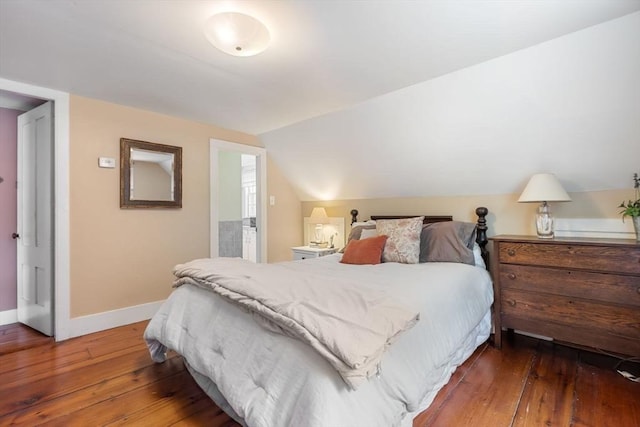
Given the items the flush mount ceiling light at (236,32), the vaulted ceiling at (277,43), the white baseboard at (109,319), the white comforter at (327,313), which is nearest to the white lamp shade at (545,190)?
the vaulted ceiling at (277,43)

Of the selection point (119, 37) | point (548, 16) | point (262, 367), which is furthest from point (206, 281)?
point (548, 16)

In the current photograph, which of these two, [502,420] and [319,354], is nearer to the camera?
[319,354]

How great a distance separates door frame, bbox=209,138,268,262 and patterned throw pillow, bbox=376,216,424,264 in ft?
6.18

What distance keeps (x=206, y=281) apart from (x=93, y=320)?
1751mm

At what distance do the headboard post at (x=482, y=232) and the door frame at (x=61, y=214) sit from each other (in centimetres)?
366

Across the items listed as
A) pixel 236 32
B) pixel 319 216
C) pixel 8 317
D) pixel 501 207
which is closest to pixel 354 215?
pixel 319 216

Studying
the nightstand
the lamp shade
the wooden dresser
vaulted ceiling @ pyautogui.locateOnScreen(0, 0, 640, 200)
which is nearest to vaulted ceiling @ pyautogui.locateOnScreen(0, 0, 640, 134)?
vaulted ceiling @ pyautogui.locateOnScreen(0, 0, 640, 200)

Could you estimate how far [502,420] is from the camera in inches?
62.6

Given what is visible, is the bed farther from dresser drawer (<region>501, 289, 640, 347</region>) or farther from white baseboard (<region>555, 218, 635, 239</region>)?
white baseboard (<region>555, 218, 635, 239</region>)

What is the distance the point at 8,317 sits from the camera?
3.11m

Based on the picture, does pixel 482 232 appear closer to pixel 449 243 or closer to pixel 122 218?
pixel 449 243

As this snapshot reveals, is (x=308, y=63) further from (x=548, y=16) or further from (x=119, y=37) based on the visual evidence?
(x=548, y=16)

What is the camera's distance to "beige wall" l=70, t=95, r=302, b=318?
276cm

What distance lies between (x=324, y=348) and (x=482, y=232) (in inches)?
90.4
